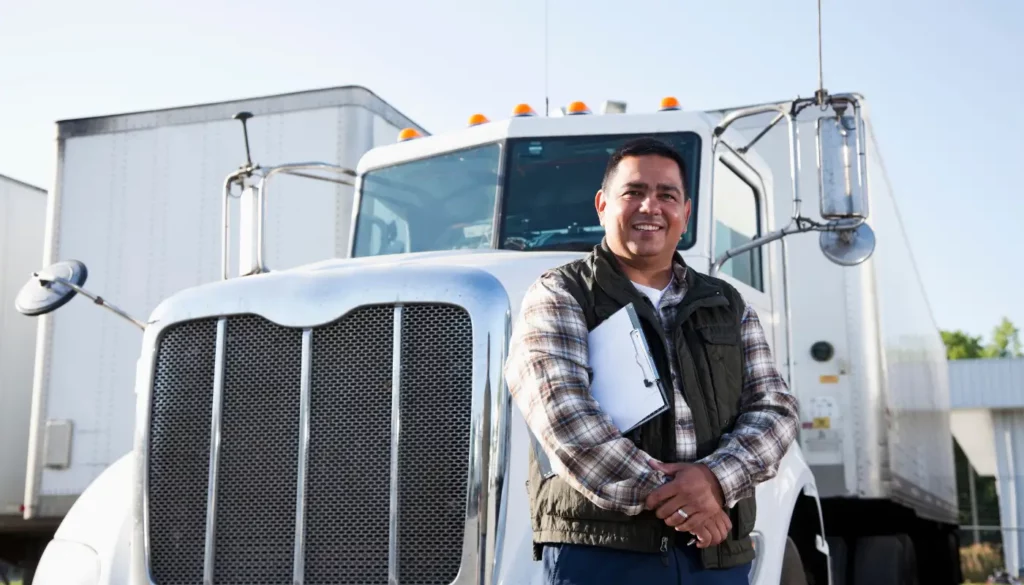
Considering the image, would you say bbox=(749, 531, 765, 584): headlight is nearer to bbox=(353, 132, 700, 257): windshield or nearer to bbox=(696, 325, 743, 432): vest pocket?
bbox=(696, 325, 743, 432): vest pocket

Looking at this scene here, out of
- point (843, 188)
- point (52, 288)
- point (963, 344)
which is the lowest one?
point (52, 288)

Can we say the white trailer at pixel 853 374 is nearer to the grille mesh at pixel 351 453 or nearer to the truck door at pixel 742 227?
the truck door at pixel 742 227

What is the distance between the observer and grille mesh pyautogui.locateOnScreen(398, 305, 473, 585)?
11.4 feet

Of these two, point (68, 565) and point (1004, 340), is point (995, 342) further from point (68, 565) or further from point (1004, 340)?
point (68, 565)

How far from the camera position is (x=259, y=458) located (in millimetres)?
3686

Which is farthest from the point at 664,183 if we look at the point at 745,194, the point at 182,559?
the point at 745,194

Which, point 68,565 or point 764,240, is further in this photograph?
point 764,240

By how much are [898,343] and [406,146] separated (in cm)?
400

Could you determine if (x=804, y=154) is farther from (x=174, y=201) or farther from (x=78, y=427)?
(x=78, y=427)

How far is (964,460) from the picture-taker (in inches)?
2405

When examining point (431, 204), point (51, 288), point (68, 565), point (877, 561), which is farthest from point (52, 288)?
point (877, 561)

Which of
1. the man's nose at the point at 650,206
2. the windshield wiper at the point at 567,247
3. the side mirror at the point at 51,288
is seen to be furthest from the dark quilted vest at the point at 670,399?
the side mirror at the point at 51,288

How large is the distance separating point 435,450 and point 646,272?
109 centimetres

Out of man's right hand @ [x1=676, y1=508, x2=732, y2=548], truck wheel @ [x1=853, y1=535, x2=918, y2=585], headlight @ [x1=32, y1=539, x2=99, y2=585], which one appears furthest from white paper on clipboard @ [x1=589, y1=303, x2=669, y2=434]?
truck wheel @ [x1=853, y1=535, x2=918, y2=585]
